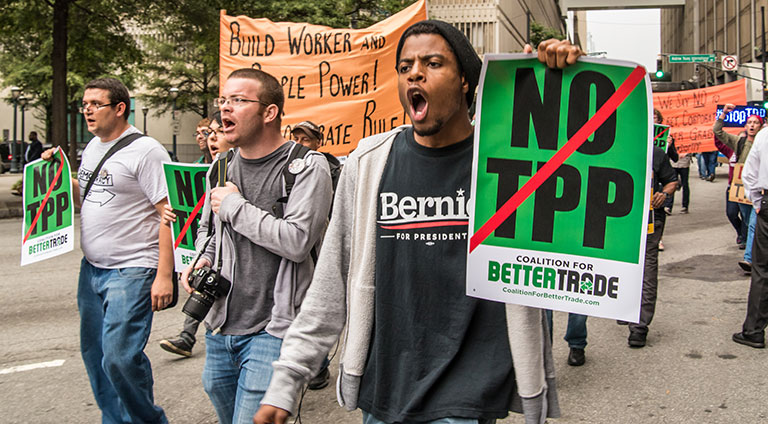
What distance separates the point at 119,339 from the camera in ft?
12.0

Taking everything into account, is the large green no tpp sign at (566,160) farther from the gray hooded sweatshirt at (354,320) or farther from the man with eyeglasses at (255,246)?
the man with eyeglasses at (255,246)

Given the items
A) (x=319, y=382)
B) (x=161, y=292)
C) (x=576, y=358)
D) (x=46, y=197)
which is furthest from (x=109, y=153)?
(x=576, y=358)

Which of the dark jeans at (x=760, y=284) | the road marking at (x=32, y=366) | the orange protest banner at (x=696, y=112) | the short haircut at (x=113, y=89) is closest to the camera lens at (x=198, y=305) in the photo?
the short haircut at (x=113, y=89)

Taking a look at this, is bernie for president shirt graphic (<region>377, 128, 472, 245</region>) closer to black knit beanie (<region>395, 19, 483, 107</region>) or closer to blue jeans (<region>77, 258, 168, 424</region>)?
black knit beanie (<region>395, 19, 483, 107</region>)

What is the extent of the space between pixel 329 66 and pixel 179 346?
2947 millimetres

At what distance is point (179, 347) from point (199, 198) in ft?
5.07

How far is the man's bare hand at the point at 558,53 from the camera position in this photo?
6.56ft

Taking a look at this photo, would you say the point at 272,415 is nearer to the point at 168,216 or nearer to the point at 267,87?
the point at 267,87

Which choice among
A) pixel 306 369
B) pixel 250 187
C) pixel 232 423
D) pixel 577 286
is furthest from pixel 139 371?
pixel 577 286

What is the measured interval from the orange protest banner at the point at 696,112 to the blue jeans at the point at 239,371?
14703 mm

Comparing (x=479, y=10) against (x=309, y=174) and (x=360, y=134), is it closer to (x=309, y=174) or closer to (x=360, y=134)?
(x=360, y=134)

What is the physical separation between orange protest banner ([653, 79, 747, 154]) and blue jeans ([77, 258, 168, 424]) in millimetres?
14300

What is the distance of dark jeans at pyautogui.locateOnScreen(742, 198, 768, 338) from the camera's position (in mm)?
5961

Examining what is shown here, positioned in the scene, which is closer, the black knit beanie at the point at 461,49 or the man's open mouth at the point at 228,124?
the black knit beanie at the point at 461,49
